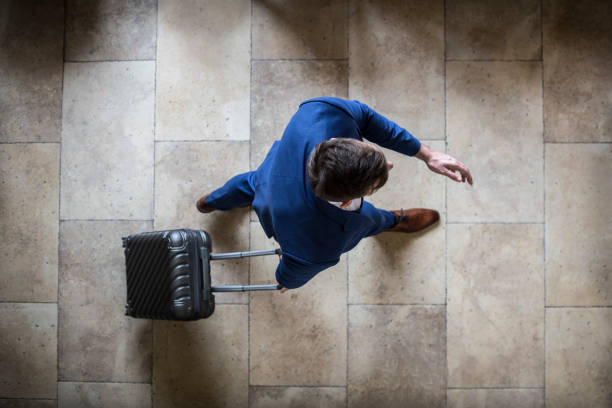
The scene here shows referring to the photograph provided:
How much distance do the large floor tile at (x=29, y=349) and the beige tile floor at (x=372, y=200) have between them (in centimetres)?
1

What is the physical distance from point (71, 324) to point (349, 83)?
203 centimetres

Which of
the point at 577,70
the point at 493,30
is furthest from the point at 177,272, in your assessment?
the point at 577,70

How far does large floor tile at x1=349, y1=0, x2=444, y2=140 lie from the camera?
210 centimetres

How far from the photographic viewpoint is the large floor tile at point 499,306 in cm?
209

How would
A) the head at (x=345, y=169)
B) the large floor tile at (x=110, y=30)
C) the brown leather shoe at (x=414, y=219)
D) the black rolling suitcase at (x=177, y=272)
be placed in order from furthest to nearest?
the large floor tile at (x=110, y=30) → the brown leather shoe at (x=414, y=219) → the black rolling suitcase at (x=177, y=272) → the head at (x=345, y=169)

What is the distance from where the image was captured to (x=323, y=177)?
1122 millimetres

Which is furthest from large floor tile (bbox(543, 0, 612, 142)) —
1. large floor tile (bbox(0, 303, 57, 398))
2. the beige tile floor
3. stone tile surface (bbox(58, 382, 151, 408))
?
large floor tile (bbox(0, 303, 57, 398))

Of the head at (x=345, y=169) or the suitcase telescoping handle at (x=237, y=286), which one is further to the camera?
the suitcase telescoping handle at (x=237, y=286)

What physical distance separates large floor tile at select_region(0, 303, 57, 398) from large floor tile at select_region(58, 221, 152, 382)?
0.25 ft

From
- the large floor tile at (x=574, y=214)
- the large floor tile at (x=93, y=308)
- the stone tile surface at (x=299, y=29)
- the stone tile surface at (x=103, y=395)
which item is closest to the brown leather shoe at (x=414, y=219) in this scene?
the large floor tile at (x=574, y=214)

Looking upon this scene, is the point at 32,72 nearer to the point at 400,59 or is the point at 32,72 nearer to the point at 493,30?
the point at 400,59

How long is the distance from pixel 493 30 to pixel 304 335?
1.94 meters

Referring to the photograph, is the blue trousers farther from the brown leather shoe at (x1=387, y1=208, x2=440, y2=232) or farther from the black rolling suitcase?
the black rolling suitcase

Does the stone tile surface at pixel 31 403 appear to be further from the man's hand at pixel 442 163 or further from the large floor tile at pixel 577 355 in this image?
the large floor tile at pixel 577 355
